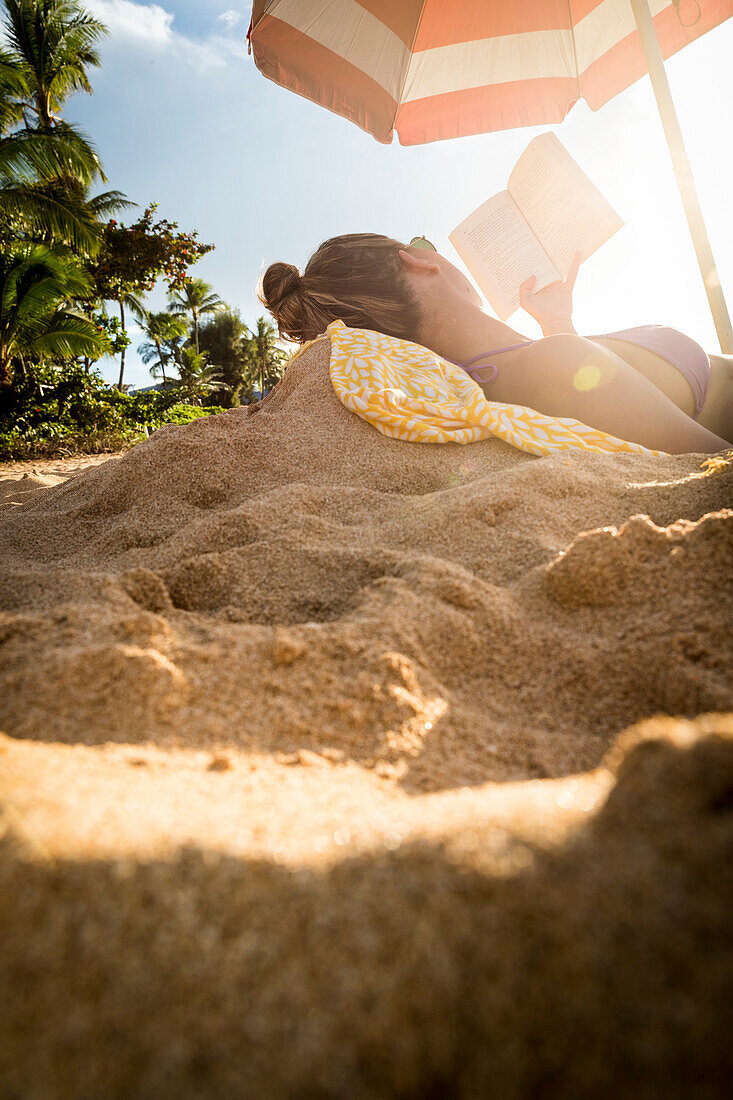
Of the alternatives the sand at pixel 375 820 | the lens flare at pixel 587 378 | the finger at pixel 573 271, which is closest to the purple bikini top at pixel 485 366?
the lens flare at pixel 587 378

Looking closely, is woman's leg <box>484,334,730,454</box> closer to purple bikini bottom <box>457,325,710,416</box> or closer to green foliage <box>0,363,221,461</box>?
purple bikini bottom <box>457,325,710,416</box>

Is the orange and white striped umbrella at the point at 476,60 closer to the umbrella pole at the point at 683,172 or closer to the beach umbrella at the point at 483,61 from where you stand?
the beach umbrella at the point at 483,61

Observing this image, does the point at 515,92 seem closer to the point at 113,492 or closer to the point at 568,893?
the point at 113,492

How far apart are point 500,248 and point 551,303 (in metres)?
0.47

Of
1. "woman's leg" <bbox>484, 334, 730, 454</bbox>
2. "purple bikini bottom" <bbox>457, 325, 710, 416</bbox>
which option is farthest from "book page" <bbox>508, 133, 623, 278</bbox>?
"woman's leg" <bbox>484, 334, 730, 454</bbox>

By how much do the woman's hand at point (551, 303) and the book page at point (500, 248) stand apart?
0.08 m

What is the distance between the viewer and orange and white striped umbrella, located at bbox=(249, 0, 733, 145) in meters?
3.37

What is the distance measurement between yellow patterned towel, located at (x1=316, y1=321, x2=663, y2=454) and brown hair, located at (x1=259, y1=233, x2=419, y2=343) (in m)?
0.58

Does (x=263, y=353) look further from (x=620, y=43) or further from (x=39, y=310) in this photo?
(x=620, y=43)

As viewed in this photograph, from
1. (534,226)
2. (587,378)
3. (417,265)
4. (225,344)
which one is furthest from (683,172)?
(225,344)

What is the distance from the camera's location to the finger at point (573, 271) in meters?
3.12

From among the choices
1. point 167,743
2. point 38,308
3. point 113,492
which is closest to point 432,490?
point 113,492

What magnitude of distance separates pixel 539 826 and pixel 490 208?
3716 mm

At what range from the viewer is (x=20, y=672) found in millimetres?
650
